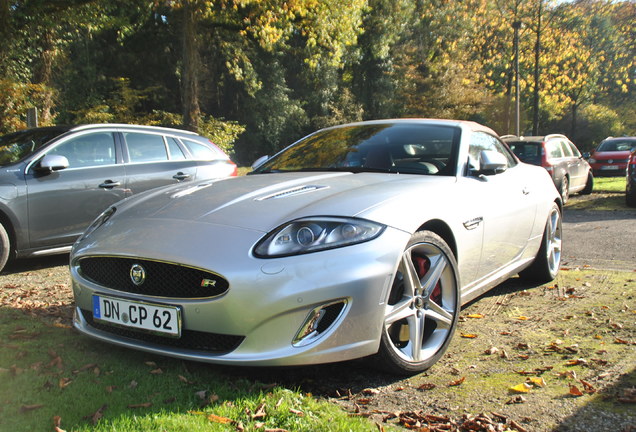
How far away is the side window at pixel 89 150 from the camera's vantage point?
662cm

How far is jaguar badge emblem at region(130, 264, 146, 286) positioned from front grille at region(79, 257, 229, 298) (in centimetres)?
1

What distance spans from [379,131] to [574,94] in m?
45.4

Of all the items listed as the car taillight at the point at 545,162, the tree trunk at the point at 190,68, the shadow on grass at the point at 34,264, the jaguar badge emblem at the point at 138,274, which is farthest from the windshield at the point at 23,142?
the tree trunk at the point at 190,68

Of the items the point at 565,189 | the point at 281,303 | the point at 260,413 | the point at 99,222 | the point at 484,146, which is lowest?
the point at 565,189

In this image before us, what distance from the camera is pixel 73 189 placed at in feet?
21.2

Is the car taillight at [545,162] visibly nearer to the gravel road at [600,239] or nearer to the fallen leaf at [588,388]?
the gravel road at [600,239]

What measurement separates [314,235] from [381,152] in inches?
64.2

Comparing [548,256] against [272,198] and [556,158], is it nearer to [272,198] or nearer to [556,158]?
[272,198]

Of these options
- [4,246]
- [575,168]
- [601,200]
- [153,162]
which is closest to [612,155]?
[575,168]

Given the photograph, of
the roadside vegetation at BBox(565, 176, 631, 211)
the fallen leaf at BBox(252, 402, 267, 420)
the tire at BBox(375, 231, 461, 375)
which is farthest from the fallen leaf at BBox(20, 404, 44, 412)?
the roadside vegetation at BBox(565, 176, 631, 211)

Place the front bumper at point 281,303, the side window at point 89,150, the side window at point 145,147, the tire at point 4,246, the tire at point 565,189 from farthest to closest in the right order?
the tire at point 565,189, the side window at point 145,147, the side window at point 89,150, the tire at point 4,246, the front bumper at point 281,303

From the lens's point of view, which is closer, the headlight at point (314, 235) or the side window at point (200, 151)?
the headlight at point (314, 235)

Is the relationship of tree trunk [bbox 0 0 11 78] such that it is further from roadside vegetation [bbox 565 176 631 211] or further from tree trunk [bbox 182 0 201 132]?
roadside vegetation [bbox 565 176 631 211]

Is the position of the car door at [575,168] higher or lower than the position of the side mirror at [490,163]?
lower
